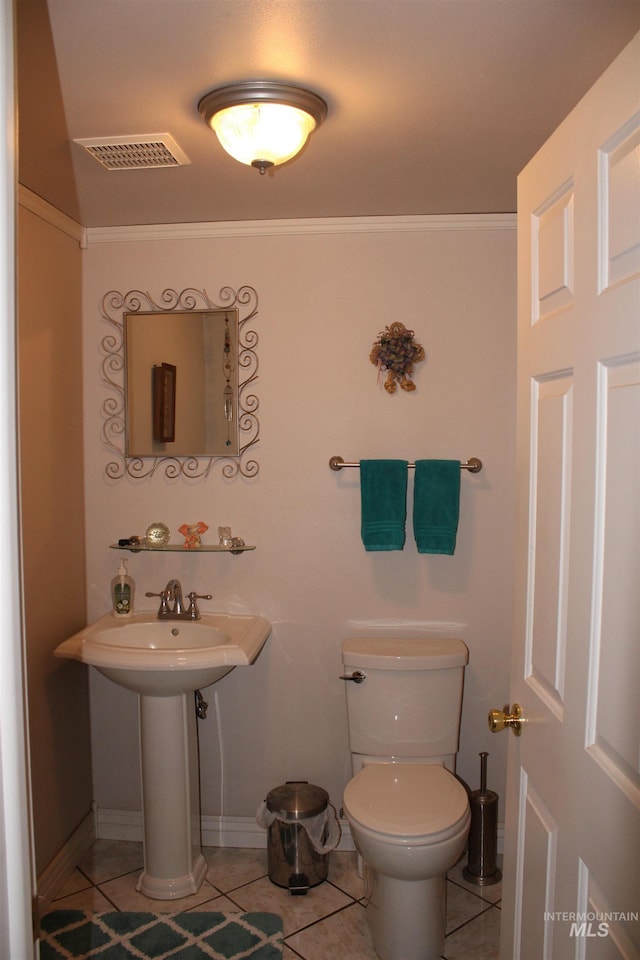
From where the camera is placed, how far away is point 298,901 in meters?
2.60

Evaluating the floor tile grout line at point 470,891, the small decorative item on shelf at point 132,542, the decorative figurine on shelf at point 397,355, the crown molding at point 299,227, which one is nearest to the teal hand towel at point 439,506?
the decorative figurine on shelf at point 397,355

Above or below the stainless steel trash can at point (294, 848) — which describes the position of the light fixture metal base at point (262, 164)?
above

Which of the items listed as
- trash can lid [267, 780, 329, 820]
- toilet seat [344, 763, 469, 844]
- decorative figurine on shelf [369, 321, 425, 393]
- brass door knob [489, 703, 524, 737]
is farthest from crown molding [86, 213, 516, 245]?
trash can lid [267, 780, 329, 820]

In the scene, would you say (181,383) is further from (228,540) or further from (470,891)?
(470,891)

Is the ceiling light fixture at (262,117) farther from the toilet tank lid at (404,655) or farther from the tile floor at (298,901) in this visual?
the tile floor at (298,901)

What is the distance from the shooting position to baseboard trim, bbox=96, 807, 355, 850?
297cm

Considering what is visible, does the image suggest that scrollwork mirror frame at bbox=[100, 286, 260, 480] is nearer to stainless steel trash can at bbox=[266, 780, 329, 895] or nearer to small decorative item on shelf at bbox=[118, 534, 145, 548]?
small decorative item on shelf at bbox=[118, 534, 145, 548]

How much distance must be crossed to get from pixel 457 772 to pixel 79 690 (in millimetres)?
1545

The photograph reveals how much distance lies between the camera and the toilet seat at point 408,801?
2.18 meters

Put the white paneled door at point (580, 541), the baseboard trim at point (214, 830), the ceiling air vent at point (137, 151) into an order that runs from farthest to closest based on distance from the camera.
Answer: the baseboard trim at point (214, 830) → the ceiling air vent at point (137, 151) → the white paneled door at point (580, 541)

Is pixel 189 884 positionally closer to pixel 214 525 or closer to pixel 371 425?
pixel 214 525

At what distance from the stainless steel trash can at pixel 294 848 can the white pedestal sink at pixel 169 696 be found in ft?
0.98

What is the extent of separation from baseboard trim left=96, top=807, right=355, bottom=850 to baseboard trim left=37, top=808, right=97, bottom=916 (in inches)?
2.1

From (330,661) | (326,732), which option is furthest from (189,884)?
(330,661)
